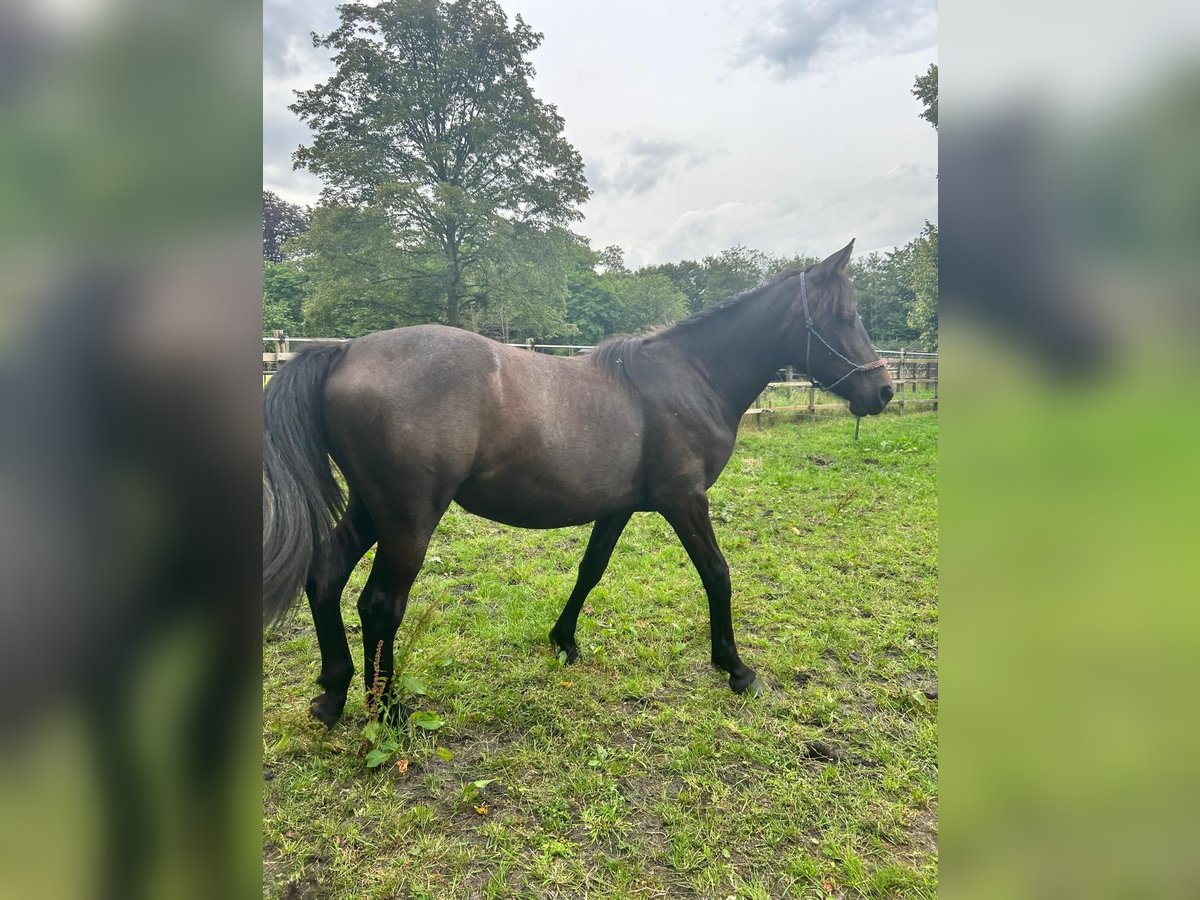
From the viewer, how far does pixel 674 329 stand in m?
2.87

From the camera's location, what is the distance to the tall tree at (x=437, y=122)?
1004cm

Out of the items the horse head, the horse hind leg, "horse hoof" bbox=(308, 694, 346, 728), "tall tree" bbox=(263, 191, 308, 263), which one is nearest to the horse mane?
the horse head

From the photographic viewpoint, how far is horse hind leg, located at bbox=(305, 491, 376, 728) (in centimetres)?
213

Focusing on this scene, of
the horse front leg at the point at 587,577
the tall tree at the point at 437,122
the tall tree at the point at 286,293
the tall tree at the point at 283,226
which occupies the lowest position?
the horse front leg at the point at 587,577

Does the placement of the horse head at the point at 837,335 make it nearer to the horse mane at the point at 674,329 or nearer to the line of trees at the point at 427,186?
the horse mane at the point at 674,329

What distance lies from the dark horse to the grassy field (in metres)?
0.31

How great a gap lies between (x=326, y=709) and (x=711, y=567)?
6.06 ft

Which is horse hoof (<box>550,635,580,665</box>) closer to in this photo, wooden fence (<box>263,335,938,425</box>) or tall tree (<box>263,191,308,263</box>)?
wooden fence (<box>263,335,938,425</box>)

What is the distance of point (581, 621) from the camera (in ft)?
10.8
